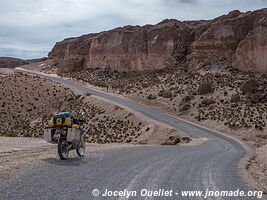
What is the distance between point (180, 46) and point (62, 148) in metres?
72.1

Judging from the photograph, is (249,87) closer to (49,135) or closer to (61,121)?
(61,121)

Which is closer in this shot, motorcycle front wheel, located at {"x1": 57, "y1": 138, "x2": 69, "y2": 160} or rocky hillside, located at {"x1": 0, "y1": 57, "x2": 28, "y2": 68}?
motorcycle front wheel, located at {"x1": 57, "y1": 138, "x2": 69, "y2": 160}

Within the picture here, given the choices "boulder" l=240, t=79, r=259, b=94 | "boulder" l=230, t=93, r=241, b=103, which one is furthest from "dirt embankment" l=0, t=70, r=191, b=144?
"boulder" l=240, t=79, r=259, b=94

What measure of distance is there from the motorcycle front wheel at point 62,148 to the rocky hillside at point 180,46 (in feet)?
175

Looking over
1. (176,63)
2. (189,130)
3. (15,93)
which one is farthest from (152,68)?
(189,130)

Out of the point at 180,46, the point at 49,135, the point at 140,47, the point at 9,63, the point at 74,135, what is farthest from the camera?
the point at 9,63

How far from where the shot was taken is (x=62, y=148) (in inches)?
525

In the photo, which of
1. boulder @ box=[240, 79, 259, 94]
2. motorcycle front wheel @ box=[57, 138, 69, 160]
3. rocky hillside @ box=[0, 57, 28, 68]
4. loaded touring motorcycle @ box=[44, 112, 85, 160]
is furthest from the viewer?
rocky hillside @ box=[0, 57, 28, 68]

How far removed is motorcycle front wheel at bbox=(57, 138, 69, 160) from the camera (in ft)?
43.0

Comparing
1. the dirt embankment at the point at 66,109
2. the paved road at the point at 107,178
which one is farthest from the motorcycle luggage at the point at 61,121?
the dirt embankment at the point at 66,109

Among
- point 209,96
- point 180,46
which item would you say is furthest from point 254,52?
point 180,46

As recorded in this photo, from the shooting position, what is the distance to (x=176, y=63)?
263ft

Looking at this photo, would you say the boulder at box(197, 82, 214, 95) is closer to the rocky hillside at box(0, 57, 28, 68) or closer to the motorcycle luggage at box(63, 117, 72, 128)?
the motorcycle luggage at box(63, 117, 72, 128)

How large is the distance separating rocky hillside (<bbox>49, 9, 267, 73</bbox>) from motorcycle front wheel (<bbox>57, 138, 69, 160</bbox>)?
5328cm
